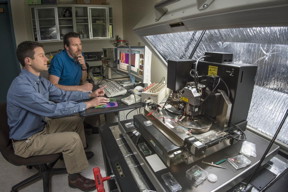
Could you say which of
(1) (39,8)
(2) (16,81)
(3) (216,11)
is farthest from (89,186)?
→ (1) (39,8)

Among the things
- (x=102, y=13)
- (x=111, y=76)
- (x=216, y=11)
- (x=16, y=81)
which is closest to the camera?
(x=216, y=11)

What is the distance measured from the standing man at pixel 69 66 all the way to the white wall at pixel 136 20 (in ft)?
2.69

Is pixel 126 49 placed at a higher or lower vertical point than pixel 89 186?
higher

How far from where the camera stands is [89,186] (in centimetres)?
152

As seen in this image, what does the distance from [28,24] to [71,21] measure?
2.74 feet

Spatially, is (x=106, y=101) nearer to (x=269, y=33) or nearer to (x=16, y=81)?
(x=16, y=81)

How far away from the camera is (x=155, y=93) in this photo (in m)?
1.38

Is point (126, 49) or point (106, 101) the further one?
point (126, 49)

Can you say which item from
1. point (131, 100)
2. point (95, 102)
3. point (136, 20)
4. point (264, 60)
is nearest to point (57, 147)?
point (95, 102)

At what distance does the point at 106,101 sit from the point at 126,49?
35.2 inches

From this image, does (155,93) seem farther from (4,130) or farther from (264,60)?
(4,130)

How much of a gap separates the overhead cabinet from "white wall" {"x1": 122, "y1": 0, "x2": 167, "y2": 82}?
1.12 feet

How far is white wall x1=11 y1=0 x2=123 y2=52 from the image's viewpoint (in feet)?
10.5

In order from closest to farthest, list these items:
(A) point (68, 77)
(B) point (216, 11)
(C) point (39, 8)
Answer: (B) point (216, 11), (A) point (68, 77), (C) point (39, 8)
